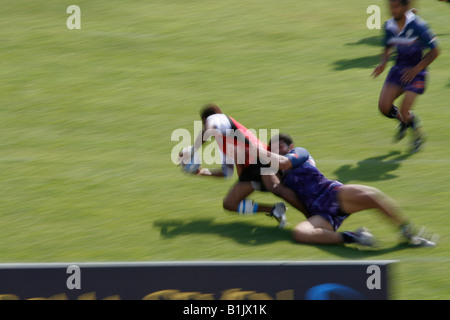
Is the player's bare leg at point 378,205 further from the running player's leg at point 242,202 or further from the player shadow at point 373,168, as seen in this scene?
the player shadow at point 373,168

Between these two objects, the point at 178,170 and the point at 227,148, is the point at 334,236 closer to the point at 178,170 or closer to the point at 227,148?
the point at 227,148

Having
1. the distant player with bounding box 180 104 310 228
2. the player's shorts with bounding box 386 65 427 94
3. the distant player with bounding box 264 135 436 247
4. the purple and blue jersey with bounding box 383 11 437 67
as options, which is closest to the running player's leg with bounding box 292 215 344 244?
the distant player with bounding box 264 135 436 247

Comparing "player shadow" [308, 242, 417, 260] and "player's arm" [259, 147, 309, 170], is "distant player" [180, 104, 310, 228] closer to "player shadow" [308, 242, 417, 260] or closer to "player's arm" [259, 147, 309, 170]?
"player's arm" [259, 147, 309, 170]

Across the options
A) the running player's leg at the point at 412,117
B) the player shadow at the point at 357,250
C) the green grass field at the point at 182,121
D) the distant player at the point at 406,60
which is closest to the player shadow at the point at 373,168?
the green grass field at the point at 182,121

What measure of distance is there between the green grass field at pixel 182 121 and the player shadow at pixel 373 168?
0.03 m

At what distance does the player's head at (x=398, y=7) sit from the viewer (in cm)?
902

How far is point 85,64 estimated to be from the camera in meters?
13.3

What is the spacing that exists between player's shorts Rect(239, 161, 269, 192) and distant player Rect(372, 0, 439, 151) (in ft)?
9.20

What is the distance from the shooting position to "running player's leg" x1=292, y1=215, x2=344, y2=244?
6.82 meters

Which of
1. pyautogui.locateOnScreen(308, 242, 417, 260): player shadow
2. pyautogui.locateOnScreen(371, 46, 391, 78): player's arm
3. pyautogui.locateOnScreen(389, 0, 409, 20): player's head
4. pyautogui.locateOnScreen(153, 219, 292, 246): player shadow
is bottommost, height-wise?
pyautogui.locateOnScreen(308, 242, 417, 260): player shadow

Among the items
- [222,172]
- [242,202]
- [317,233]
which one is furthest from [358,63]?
[317,233]

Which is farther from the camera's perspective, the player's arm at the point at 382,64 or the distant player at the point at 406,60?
the player's arm at the point at 382,64

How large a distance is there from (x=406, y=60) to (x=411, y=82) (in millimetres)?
324

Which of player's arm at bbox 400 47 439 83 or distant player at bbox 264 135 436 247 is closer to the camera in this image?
distant player at bbox 264 135 436 247
